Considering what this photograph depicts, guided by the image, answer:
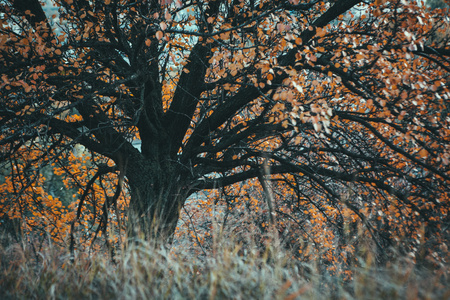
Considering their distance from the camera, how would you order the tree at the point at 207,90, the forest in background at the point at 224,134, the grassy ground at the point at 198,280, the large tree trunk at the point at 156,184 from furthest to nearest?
the large tree trunk at the point at 156,184 < the tree at the point at 207,90 < the forest in background at the point at 224,134 < the grassy ground at the point at 198,280

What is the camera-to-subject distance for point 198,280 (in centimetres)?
285

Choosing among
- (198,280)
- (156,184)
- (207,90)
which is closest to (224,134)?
(207,90)

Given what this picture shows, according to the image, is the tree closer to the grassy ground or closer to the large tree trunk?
the large tree trunk

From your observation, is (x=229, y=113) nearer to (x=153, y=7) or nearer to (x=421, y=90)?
(x=153, y=7)

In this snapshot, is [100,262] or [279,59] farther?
[279,59]

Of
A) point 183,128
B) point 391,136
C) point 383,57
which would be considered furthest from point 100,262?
point 391,136

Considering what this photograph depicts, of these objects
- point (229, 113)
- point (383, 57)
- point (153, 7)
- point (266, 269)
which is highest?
point (153, 7)

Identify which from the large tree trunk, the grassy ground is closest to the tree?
the large tree trunk

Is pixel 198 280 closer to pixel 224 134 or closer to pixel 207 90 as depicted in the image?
pixel 224 134

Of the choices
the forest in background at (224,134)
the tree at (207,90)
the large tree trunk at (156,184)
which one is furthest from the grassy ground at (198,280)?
the large tree trunk at (156,184)

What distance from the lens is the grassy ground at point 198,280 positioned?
2.29m

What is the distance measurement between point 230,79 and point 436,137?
2.77 m

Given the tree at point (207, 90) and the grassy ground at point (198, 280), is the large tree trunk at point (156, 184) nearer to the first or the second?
the tree at point (207, 90)

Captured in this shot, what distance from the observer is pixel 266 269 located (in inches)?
109
